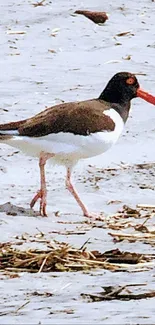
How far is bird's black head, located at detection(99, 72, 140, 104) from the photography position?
9148mm

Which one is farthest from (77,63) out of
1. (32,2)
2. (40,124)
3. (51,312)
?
(51,312)

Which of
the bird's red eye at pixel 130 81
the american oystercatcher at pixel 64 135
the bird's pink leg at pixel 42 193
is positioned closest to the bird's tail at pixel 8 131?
the american oystercatcher at pixel 64 135

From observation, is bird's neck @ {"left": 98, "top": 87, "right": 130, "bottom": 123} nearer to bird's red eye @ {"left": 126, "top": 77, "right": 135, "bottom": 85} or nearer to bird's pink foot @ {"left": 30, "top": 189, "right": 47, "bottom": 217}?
bird's red eye @ {"left": 126, "top": 77, "right": 135, "bottom": 85}

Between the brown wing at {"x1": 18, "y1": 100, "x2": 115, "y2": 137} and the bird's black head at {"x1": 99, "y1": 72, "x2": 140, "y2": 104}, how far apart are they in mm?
568

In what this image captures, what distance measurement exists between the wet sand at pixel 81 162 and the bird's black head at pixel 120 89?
2.31 feet

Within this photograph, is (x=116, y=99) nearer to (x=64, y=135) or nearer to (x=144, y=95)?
(x=144, y=95)

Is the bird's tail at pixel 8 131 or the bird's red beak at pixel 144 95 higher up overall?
the bird's tail at pixel 8 131

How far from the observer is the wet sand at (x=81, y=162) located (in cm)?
565

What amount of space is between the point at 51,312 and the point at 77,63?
7.05 metres

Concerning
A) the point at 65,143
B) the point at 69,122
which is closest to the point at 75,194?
the point at 65,143

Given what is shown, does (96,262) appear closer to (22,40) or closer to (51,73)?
(51,73)

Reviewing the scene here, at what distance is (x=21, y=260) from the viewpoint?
662 centimetres

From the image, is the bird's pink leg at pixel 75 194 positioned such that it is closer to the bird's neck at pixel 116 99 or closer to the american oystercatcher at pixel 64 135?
the american oystercatcher at pixel 64 135

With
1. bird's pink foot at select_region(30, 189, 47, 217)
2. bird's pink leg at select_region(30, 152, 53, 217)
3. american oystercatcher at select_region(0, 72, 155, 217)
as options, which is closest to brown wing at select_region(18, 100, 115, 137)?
american oystercatcher at select_region(0, 72, 155, 217)
